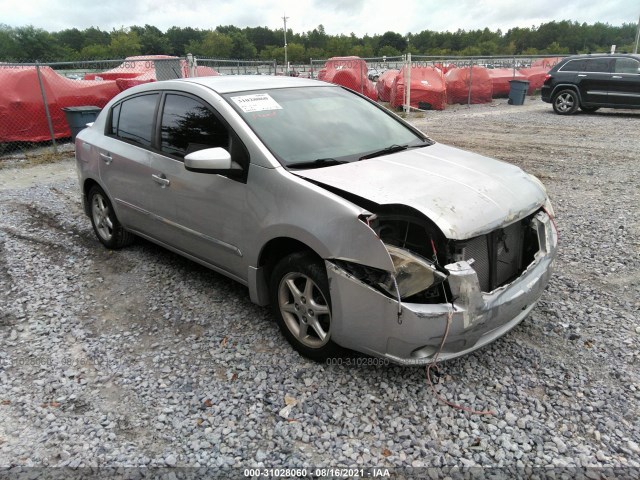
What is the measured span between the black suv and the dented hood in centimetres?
1309

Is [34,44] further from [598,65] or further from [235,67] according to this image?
[598,65]

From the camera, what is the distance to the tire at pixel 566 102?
14828 millimetres

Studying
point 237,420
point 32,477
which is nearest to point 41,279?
point 32,477

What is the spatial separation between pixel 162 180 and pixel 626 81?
47.7ft

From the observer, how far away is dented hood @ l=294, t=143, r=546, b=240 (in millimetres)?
2666

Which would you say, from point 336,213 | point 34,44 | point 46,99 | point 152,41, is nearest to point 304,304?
point 336,213

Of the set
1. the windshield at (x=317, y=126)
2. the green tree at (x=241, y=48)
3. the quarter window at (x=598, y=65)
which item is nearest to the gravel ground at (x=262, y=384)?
the windshield at (x=317, y=126)

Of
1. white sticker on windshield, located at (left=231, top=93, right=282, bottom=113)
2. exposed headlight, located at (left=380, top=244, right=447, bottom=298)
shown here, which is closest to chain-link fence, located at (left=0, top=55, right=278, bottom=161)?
Answer: white sticker on windshield, located at (left=231, top=93, right=282, bottom=113)

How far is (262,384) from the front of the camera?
2.95 m

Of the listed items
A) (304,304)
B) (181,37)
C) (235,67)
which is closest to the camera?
(304,304)

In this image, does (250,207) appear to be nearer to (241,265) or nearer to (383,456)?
(241,265)

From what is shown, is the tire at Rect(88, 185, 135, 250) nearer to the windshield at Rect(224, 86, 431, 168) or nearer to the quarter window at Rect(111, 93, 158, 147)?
the quarter window at Rect(111, 93, 158, 147)

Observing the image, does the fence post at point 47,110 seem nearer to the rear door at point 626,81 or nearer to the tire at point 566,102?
the tire at point 566,102

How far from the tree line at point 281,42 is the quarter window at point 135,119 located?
7314cm
